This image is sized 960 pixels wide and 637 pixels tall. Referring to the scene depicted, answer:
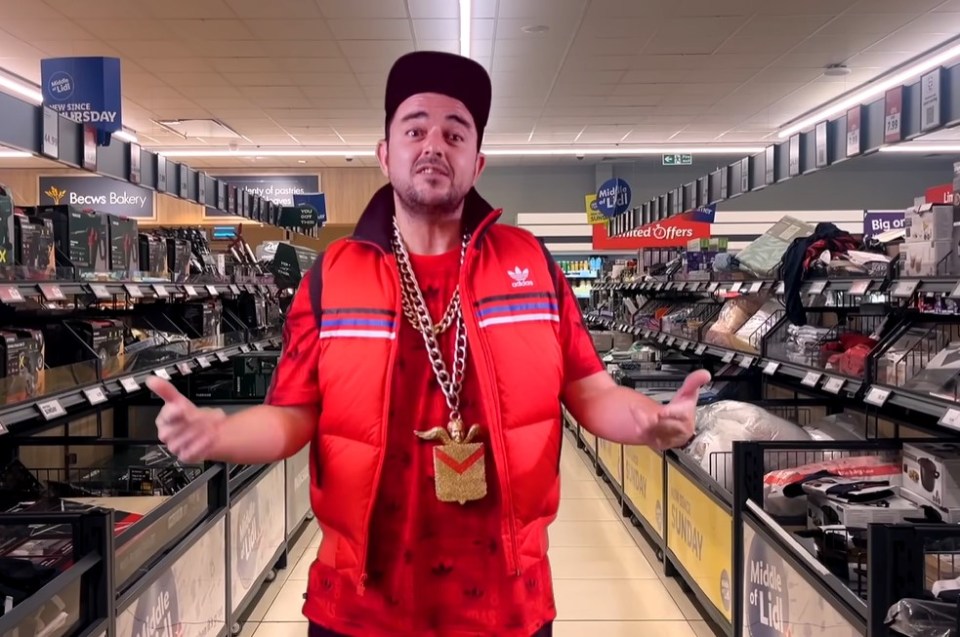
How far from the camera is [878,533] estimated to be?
1.72 meters

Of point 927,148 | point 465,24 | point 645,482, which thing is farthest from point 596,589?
point 927,148

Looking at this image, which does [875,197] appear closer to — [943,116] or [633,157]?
[633,157]

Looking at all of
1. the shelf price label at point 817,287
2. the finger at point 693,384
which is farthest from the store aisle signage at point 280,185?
the finger at point 693,384

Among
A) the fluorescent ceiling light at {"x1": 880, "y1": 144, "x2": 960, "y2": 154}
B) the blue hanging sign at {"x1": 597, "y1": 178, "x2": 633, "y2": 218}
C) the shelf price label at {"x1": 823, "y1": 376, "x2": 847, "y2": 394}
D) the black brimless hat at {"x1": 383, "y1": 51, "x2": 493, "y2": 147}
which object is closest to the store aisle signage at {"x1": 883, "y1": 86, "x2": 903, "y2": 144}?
the shelf price label at {"x1": 823, "y1": 376, "x2": 847, "y2": 394}

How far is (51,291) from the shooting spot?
2713 mm

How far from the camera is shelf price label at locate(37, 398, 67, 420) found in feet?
8.09

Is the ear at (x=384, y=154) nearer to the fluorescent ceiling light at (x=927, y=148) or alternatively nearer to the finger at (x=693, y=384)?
the finger at (x=693, y=384)

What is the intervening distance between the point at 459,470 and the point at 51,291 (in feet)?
6.87

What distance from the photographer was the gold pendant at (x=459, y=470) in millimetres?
1225

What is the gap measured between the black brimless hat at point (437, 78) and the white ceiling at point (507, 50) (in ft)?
17.7

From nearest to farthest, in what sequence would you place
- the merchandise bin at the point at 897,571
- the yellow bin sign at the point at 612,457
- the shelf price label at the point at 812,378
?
the merchandise bin at the point at 897,571 < the shelf price label at the point at 812,378 < the yellow bin sign at the point at 612,457

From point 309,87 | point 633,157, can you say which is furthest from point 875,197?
point 309,87

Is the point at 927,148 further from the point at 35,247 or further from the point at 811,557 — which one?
the point at 35,247

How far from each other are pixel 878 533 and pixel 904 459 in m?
1.16
